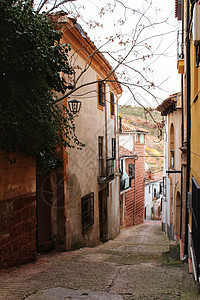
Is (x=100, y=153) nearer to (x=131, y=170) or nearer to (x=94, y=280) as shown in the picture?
(x=94, y=280)

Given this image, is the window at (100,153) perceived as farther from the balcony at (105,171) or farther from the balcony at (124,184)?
the balcony at (124,184)

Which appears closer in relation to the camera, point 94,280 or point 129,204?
point 94,280

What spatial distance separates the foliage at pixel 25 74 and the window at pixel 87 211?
14.9 feet

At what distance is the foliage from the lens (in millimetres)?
5676

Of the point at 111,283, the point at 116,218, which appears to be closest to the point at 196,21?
the point at 111,283

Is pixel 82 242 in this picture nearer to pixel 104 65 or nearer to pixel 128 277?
pixel 128 277

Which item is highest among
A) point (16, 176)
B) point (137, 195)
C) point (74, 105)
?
point (74, 105)

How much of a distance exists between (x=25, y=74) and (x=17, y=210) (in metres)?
2.86

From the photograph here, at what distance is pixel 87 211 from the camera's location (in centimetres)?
1170

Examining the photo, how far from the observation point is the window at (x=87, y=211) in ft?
35.9

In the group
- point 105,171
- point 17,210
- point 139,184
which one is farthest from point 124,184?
point 17,210

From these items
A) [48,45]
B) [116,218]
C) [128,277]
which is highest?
[48,45]

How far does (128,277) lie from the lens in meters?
6.00

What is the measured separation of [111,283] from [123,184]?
51.8ft
